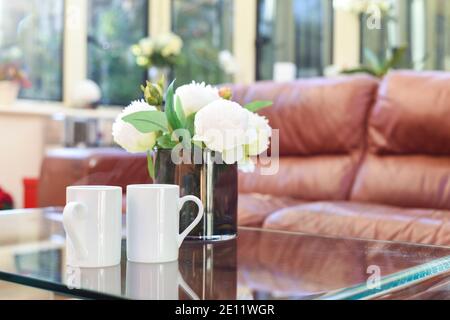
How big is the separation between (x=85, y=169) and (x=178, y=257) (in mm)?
1423

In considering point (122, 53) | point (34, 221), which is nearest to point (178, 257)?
point (34, 221)

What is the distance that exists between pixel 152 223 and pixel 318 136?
65.3 inches

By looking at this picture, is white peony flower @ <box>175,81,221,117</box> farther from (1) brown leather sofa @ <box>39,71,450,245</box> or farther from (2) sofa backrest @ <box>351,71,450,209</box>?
(2) sofa backrest @ <box>351,71,450,209</box>

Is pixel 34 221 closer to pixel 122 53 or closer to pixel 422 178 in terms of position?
pixel 422 178

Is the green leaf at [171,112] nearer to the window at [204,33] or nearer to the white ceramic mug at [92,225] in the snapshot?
the white ceramic mug at [92,225]

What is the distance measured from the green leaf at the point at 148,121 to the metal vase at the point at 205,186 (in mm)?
51

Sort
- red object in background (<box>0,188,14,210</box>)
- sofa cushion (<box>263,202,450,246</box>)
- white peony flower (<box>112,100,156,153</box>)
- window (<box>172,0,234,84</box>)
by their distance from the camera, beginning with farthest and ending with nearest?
window (<box>172,0,234,84</box>), red object in background (<box>0,188,14,210</box>), sofa cushion (<box>263,202,450,246</box>), white peony flower (<box>112,100,156,153</box>)

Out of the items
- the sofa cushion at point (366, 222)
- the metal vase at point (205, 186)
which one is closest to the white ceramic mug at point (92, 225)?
the metal vase at point (205, 186)

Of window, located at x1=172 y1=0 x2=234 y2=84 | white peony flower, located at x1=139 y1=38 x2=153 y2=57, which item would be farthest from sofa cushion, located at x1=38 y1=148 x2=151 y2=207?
window, located at x1=172 y1=0 x2=234 y2=84

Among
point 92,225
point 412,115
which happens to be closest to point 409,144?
point 412,115

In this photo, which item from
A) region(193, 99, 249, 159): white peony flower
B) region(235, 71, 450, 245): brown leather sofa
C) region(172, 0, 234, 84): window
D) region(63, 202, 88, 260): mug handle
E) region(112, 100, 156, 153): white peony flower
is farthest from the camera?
region(172, 0, 234, 84): window

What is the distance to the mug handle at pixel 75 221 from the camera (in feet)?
2.87

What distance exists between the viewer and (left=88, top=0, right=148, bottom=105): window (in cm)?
401

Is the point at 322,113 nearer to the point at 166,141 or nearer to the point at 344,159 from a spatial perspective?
the point at 344,159
